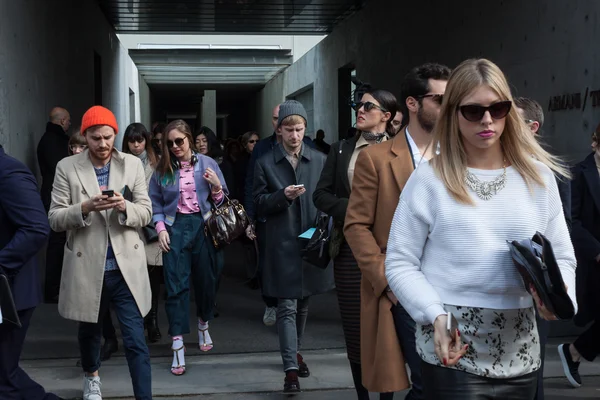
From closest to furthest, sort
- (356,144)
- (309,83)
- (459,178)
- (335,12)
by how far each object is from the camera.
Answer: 1. (459,178)
2. (356,144)
3. (335,12)
4. (309,83)

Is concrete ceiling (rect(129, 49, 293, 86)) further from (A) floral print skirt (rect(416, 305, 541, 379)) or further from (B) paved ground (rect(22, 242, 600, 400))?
(A) floral print skirt (rect(416, 305, 541, 379))

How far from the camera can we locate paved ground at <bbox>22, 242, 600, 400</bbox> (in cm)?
629

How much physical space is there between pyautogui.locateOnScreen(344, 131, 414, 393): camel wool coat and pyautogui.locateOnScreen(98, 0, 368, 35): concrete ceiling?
644 inches

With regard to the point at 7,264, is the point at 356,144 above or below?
above

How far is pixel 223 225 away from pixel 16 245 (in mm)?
2975

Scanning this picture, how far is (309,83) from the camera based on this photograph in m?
27.2

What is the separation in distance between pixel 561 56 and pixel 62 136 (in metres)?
5.75

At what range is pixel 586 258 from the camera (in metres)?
6.21

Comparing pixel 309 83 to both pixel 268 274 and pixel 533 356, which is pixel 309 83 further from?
pixel 533 356

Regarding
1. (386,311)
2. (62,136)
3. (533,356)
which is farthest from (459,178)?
(62,136)

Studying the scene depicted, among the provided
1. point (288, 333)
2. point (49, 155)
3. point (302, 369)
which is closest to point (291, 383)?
point (288, 333)

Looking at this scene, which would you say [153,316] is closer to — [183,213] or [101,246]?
[183,213]

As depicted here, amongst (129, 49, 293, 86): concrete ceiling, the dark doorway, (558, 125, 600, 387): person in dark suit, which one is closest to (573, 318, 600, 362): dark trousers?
(558, 125, 600, 387): person in dark suit

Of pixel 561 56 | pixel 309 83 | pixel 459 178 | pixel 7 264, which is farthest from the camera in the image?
pixel 309 83
